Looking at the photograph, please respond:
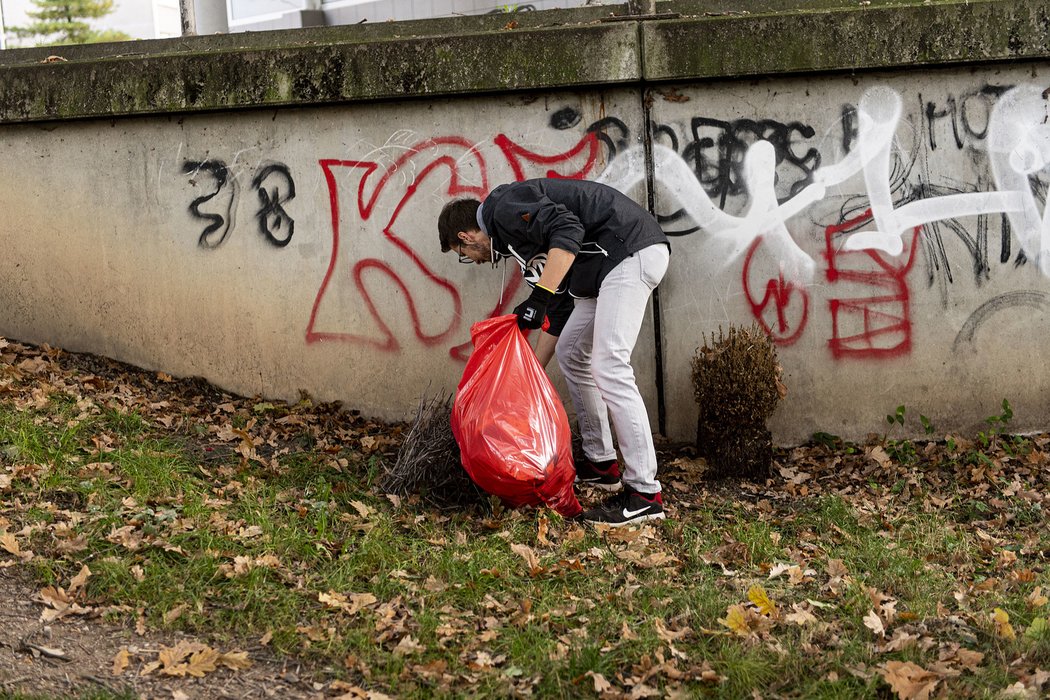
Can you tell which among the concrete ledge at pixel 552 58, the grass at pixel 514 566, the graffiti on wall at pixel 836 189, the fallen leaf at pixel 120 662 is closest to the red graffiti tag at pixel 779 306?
the graffiti on wall at pixel 836 189

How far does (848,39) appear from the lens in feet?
17.3

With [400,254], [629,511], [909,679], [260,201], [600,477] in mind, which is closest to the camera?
[909,679]

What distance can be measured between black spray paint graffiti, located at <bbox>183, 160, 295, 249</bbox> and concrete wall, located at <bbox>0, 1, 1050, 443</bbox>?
13 mm

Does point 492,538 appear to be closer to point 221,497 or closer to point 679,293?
point 221,497

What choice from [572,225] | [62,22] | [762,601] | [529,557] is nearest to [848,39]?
[572,225]

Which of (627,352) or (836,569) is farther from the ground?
(627,352)

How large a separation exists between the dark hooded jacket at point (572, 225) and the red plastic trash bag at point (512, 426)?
13.8 inches

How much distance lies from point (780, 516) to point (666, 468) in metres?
0.76

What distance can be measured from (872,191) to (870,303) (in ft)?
1.94

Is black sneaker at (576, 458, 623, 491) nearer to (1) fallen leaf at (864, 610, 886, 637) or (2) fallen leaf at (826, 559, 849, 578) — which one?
(2) fallen leaf at (826, 559, 849, 578)

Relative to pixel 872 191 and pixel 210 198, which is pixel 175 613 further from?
pixel 872 191

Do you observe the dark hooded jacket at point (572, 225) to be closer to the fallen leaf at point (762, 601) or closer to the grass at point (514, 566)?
the grass at point (514, 566)

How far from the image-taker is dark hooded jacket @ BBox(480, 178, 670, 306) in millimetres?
4523

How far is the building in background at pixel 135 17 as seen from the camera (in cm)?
2853
